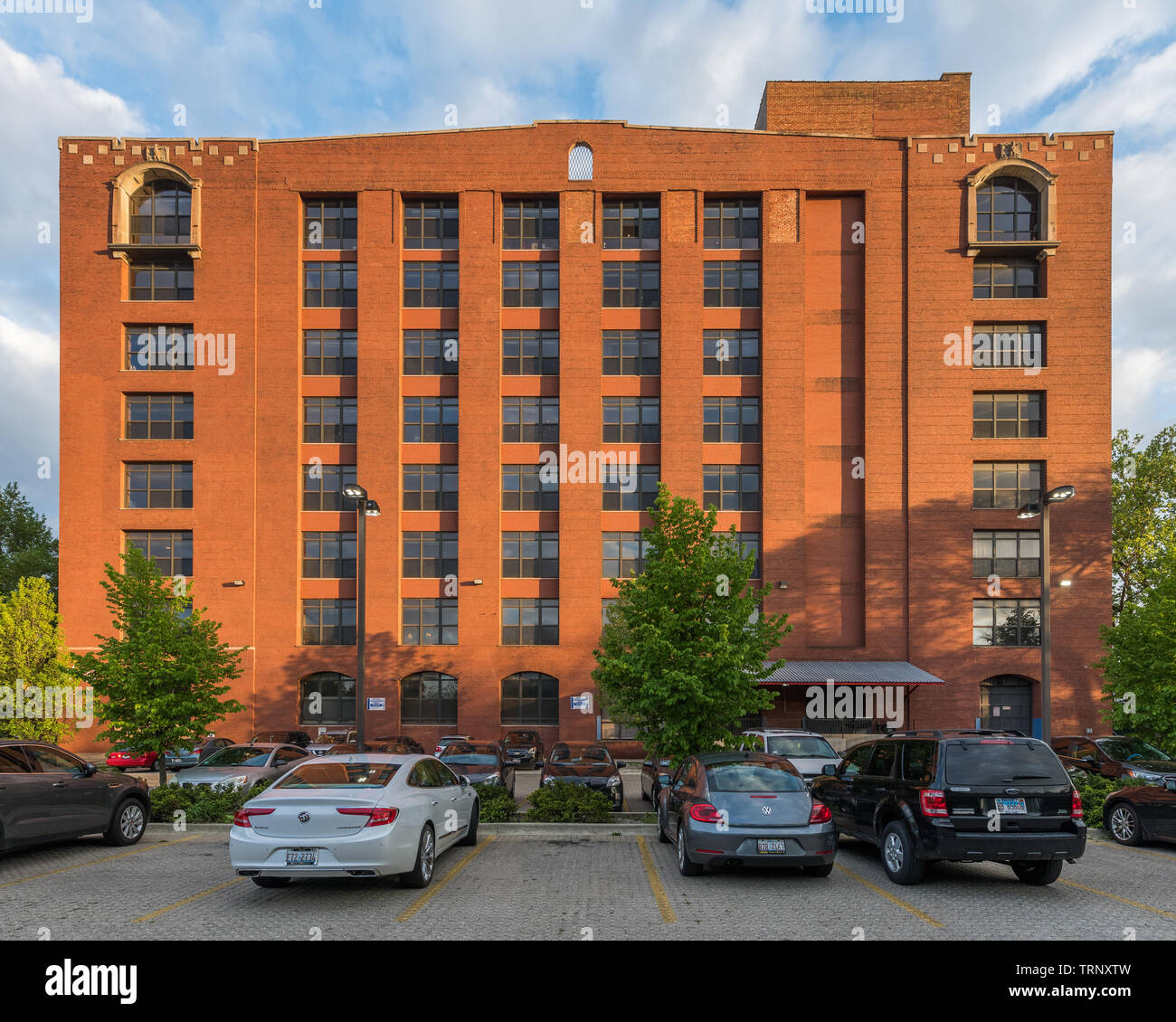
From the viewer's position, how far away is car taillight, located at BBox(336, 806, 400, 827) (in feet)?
26.9

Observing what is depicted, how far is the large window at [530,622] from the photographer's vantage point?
33.0 meters

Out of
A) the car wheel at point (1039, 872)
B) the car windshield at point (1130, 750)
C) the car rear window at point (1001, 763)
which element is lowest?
the car windshield at point (1130, 750)

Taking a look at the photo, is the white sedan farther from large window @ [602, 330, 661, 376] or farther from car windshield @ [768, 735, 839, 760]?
large window @ [602, 330, 661, 376]

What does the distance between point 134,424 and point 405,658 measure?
51.3 ft

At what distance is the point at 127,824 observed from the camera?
473 inches

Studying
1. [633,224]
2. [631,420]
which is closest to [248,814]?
[631,420]

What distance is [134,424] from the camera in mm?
34094

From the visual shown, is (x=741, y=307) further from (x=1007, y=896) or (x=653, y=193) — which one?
(x=1007, y=896)

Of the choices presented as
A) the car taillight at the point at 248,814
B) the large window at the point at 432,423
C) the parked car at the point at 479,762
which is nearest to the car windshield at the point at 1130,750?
the parked car at the point at 479,762

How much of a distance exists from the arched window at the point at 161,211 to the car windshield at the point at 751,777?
34819mm

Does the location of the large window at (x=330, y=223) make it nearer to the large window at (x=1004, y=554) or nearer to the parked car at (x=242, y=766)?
the parked car at (x=242, y=766)

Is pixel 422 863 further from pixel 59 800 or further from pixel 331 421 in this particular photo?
pixel 331 421

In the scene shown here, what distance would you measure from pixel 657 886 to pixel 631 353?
27051 mm

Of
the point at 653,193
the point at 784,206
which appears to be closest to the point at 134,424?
the point at 653,193
